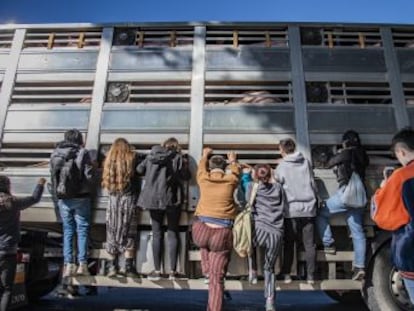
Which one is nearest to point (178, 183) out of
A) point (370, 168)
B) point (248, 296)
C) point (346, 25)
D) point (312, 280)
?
point (312, 280)

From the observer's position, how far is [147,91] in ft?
15.4

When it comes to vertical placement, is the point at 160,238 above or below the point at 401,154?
below

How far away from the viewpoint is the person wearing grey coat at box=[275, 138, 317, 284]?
13.9 ft

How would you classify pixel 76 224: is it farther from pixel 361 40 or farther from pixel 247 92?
pixel 361 40

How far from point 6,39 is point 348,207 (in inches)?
164

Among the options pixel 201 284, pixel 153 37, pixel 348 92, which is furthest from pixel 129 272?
pixel 348 92

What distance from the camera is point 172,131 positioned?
14.8 feet

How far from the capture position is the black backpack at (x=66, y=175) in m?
4.26

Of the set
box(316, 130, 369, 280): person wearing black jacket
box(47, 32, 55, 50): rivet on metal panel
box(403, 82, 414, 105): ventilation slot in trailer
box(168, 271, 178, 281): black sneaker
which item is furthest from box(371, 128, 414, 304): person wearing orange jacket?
box(47, 32, 55, 50): rivet on metal panel

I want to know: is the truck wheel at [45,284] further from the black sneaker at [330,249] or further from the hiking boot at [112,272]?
the black sneaker at [330,249]

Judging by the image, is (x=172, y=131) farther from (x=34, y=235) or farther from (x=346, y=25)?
(x=346, y=25)

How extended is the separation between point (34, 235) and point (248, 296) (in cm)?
346

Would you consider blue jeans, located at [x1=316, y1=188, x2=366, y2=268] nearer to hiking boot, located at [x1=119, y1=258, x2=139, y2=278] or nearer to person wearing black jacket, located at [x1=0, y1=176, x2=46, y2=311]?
hiking boot, located at [x1=119, y1=258, x2=139, y2=278]

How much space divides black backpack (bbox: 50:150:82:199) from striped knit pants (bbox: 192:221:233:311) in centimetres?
124
